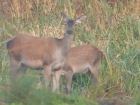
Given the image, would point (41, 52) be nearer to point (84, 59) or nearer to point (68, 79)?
point (68, 79)

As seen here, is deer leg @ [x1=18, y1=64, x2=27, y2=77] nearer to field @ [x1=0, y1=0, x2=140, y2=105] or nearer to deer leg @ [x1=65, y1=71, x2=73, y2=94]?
field @ [x1=0, y1=0, x2=140, y2=105]

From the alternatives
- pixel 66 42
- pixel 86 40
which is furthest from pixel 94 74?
pixel 86 40

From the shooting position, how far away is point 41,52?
34.5ft

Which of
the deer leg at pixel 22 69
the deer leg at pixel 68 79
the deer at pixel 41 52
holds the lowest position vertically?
the deer leg at pixel 68 79

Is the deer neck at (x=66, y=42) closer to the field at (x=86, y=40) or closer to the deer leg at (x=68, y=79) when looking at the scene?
the deer leg at (x=68, y=79)

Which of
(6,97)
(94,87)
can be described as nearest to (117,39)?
(94,87)

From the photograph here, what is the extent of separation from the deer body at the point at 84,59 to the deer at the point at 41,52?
2.46ft

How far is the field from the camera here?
23.9 ft

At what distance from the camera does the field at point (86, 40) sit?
727 cm

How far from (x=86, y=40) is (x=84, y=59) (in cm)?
137

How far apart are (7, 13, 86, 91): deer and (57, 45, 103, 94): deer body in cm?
75

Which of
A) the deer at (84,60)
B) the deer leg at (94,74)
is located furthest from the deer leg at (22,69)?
the deer leg at (94,74)

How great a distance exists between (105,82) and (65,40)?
1179mm

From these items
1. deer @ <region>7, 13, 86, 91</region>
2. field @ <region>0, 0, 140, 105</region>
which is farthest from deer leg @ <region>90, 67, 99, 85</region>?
deer @ <region>7, 13, 86, 91</region>
